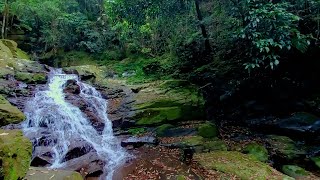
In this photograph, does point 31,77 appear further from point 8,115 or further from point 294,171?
point 294,171

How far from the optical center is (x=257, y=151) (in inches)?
382

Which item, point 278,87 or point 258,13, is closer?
point 258,13

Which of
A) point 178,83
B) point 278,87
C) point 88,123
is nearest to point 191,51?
point 178,83

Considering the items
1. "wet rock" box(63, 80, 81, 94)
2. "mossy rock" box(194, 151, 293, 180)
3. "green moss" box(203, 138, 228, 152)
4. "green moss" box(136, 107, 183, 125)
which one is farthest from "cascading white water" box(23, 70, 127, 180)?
"green moss" box(203, 138, 228, 152)

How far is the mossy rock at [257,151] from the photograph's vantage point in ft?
30.9

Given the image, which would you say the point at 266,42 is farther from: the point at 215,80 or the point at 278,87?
the point at 215,80

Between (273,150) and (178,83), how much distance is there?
544 cm

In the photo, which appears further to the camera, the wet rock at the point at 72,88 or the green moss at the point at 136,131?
the wet rock at the point at 72,88

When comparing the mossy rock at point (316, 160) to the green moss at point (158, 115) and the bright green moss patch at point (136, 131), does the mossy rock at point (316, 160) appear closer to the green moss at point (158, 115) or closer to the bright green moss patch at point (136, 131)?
the green moss at point (158, 115)

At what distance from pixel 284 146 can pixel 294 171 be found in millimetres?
1633

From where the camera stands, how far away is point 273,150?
10016 millimetres

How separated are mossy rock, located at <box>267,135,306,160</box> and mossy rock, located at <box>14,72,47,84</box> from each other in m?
11.0

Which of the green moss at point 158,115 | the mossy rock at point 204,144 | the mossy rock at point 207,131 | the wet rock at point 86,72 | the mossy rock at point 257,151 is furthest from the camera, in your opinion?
the wet rock at point 86,72

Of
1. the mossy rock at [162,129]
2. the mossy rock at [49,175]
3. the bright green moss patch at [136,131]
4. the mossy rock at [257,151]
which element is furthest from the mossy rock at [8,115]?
the mossy rock at [257,151]
